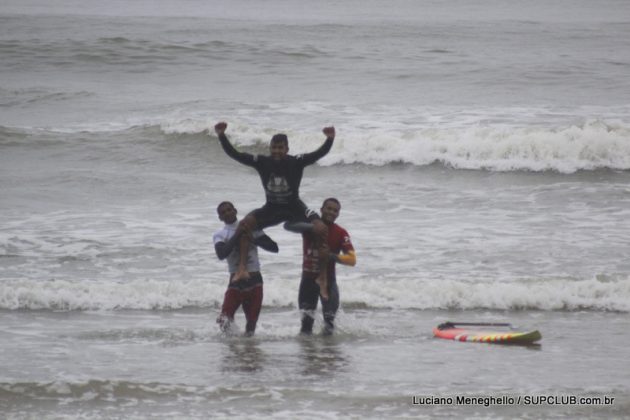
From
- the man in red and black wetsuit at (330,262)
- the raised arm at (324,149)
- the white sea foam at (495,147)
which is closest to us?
the raised arm at (324,149)

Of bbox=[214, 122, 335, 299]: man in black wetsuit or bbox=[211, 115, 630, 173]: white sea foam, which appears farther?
bbox=[211, 115, 630, 173]: white sea foam

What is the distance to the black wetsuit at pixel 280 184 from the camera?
9.15 m

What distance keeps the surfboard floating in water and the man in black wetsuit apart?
4.28ft

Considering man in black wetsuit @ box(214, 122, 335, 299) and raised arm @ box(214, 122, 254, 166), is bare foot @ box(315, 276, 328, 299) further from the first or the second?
raised arm @ box(214, 122, 254, 166)

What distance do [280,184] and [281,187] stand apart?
33 millimetres

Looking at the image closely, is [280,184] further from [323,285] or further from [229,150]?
[323,285]

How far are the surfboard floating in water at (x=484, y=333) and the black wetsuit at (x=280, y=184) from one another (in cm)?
177

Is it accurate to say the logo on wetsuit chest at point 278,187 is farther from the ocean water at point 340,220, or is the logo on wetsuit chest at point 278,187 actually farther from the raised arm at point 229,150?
the ocean water at point 340,220

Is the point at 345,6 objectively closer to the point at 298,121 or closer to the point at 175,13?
the point at 175,13

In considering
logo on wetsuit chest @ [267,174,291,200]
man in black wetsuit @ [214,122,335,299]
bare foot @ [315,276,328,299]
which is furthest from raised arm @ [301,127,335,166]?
bare foot @ [315,276,328,299]

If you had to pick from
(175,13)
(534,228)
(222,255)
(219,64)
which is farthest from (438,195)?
(175,13)

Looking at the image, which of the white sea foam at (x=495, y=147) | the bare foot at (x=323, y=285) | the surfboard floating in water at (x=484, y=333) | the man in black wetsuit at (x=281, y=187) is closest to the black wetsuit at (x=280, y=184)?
the man in black wetsuit at (x=281, y=187)

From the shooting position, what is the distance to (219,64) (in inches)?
1283

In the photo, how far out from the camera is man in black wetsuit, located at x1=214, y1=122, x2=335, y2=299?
9047mm
